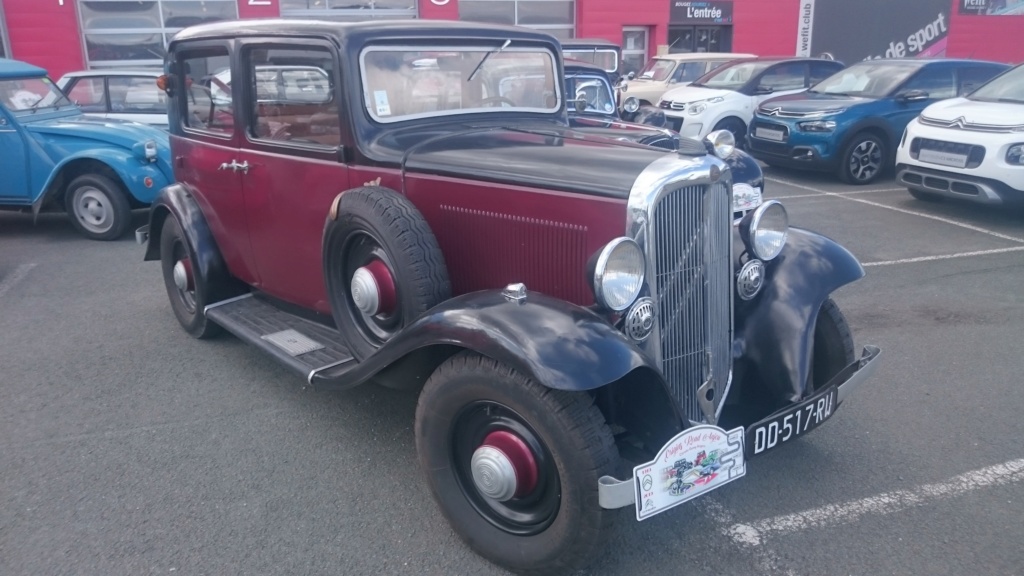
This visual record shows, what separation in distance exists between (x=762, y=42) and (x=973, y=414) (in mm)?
19737

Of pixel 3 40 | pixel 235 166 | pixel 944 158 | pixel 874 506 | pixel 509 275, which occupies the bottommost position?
pixel 874 506

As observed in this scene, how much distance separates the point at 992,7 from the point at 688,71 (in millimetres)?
14605

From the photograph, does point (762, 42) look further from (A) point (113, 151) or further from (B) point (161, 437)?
(B) point (161, 437)

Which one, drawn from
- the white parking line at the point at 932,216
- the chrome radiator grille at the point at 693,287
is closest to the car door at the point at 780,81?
the white parking line at the point at 932,216

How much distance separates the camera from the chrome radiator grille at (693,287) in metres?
2.83

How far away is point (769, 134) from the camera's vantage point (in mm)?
10406

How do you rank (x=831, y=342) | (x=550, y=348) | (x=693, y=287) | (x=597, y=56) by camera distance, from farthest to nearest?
(x=597, y=56) → (x=831, y=342) → (x=693, y=287) → (x=550, y=348)

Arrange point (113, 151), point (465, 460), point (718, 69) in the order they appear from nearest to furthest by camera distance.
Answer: point (465, 460) < point (113, 151) < point (718, 69)

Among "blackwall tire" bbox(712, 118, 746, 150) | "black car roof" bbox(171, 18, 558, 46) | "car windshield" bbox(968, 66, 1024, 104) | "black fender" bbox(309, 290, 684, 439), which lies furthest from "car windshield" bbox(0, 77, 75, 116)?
"car windshield" bbox(968, 66, 1024, 104)

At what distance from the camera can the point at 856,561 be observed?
275cm

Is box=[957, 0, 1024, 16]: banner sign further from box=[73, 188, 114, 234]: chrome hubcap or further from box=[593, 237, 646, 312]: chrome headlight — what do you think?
box=[593, 237, 646, 312]: chrome headlight

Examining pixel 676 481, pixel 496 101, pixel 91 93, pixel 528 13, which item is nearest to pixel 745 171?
pixel 496 101

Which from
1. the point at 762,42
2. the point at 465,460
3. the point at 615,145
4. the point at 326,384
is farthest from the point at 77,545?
the point at 762,42

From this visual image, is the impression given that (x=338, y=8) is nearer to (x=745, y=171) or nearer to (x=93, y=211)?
(x=93, y=211)
